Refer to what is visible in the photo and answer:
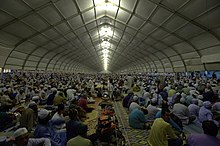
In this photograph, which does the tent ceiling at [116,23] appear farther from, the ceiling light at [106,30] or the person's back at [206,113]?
the person's back at [206,113]

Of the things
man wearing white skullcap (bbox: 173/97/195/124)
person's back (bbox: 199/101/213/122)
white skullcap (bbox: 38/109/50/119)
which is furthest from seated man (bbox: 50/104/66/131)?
person's back (bbox: 199/101/213/122)

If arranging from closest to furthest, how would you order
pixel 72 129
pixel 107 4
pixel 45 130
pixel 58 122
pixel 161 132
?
pixel 45 130
pixel 161 132
pixel 72 129
pixel 58 122
pixel 107 4

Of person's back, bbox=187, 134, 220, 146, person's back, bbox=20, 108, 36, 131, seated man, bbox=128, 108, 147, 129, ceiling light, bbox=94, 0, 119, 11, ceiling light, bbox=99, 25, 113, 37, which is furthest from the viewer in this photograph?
ceiling light, bbox=99, 25, 113, 37

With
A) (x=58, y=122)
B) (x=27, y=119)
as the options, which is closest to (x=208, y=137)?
(x=58, y=122)

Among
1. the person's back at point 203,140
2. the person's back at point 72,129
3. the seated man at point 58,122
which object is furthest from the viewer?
the seated man at point 58,122

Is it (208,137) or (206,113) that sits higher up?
(208,137)

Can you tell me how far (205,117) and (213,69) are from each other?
39.1ft

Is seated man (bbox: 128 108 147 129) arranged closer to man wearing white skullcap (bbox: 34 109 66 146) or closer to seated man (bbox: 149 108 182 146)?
seated man (bbox: 149 108 182 146)

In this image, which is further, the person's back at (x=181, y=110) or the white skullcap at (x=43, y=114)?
the person's back at (x=181, y=110)

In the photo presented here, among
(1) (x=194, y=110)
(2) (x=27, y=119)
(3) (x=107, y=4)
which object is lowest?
(1) (x=194, y=110)

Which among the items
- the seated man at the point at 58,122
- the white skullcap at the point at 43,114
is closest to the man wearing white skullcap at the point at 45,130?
the white skullcap at the point at 43,114

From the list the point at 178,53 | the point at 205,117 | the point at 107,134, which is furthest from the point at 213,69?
the point at 107,134

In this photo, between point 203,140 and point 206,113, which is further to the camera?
point 206,113

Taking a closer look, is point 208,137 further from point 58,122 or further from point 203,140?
point 58,122
